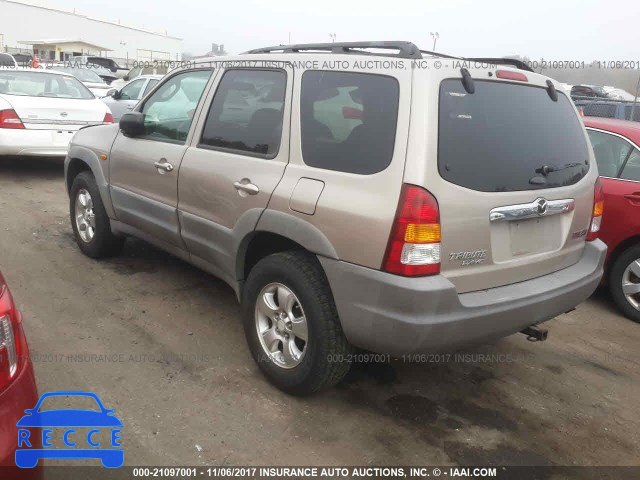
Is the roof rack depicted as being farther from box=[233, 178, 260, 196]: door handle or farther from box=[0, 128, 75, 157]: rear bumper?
box=[0, 128, 75, 157]: rear bumper

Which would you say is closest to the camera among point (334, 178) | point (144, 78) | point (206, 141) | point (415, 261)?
point (415, 261)

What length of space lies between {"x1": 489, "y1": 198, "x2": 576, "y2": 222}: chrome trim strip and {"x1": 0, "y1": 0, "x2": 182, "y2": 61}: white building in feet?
166

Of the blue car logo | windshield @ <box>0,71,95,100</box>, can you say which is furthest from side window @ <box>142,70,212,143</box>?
windshield @ <box>0,71,95,100</box>

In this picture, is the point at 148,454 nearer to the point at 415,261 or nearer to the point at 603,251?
the point at 415,261

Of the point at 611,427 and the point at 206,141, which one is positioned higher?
the point at 206,141

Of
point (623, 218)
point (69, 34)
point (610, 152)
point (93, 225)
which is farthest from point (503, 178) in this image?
point (69, 34)

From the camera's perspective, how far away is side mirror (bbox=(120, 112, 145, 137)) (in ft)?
13.8

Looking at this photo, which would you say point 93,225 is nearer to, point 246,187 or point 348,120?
point 246,187

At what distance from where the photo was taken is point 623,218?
4578 mm

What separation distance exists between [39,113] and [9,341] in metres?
6.94

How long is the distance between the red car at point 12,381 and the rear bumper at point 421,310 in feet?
4.55

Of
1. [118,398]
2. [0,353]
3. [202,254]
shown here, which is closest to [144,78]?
[202,254]

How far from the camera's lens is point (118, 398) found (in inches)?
120

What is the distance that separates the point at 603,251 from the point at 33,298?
3.96 metres
